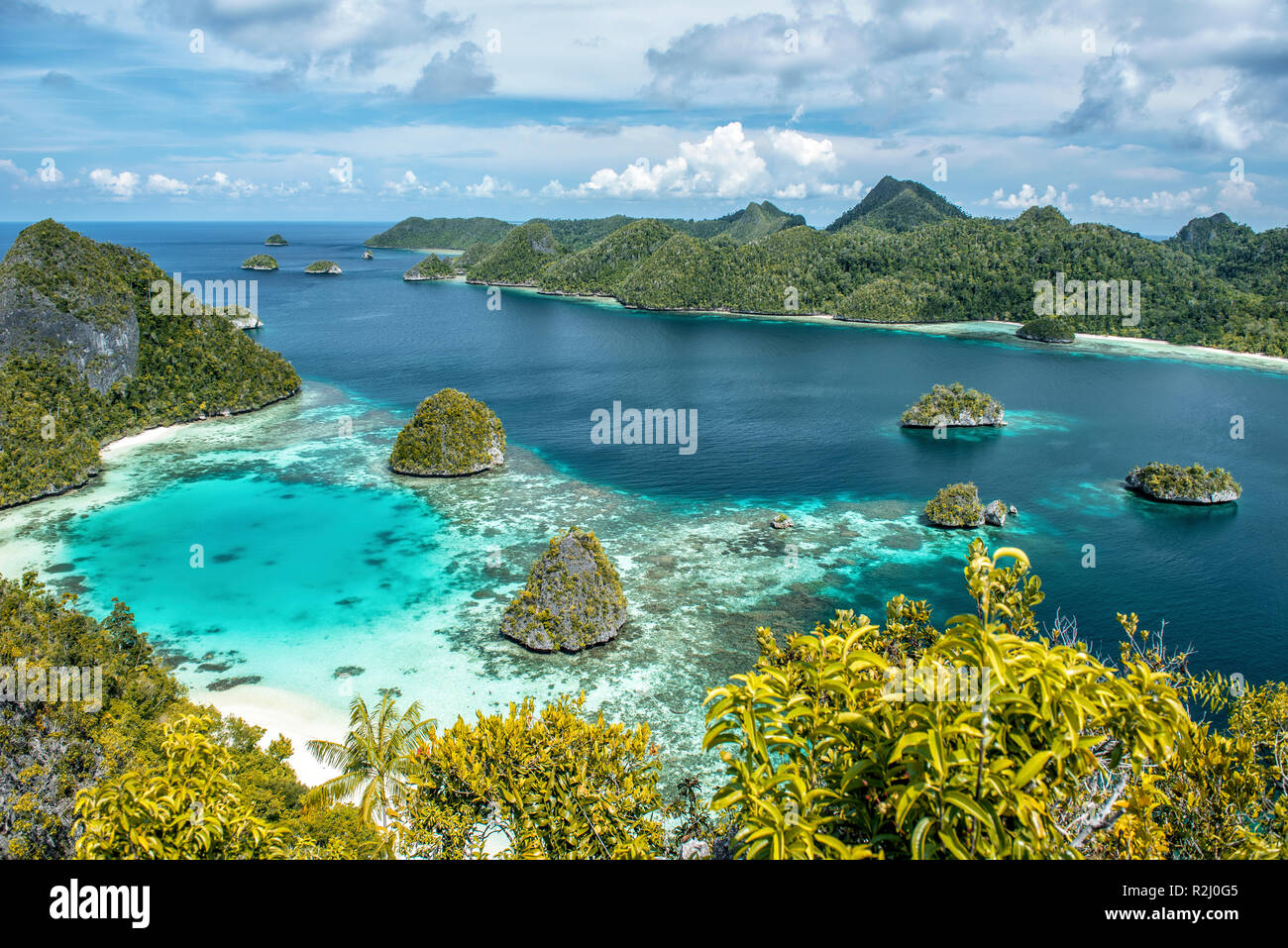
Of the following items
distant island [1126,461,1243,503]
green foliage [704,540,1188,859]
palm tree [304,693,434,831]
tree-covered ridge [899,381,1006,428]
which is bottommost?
palm tree [304,693,434,831]

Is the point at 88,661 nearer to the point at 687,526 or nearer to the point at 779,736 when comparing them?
the point at 779,736

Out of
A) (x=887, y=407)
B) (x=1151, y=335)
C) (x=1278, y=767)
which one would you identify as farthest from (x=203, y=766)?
(x=1151, y=335)

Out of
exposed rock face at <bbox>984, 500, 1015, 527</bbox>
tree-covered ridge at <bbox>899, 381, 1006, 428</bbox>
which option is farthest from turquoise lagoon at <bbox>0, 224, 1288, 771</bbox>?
tree-covered ridge at <bbox>899, 381, 1006, 428</bbox>

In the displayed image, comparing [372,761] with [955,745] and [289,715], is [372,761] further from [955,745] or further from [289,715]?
[955,745]

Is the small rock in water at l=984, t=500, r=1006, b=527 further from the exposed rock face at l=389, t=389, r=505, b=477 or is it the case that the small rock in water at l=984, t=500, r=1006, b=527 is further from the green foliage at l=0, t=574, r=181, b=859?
the green foliage at l=0, t=574, r=181, b=859

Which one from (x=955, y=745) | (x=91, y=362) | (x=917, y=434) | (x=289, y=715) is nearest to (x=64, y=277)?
(x=91, y=362)

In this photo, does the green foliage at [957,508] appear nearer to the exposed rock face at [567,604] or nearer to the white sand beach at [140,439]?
the exposed rock face at [567,604]
